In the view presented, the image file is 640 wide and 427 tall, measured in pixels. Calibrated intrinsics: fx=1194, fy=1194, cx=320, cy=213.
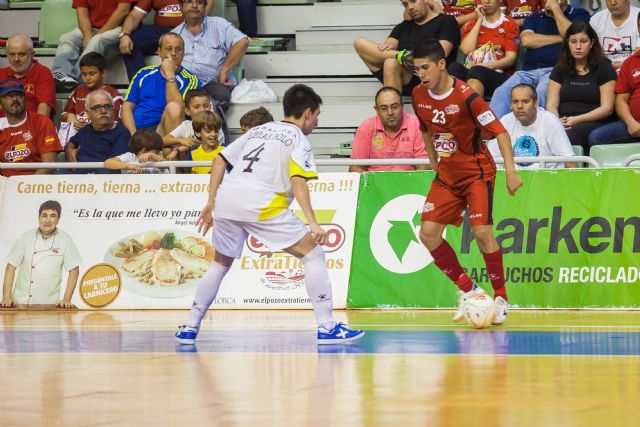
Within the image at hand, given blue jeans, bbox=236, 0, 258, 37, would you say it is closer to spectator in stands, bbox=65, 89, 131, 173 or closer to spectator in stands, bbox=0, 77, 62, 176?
spectator in stands, bbox=65, 89, 131, 173

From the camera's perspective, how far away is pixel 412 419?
5605mm

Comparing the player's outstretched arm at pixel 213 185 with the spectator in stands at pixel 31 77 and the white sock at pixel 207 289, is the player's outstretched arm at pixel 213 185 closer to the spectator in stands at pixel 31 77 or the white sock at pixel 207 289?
the white sock at pixel 207 289

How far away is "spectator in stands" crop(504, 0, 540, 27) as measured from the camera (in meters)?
15.9

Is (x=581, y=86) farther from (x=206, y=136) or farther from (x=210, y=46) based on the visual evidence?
(x=210, y=46)

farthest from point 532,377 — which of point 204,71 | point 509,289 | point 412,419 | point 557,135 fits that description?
point 204,71

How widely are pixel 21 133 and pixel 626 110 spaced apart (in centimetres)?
736

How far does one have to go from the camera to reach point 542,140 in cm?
1334

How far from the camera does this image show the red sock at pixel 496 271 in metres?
10.8

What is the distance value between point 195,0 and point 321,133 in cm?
248

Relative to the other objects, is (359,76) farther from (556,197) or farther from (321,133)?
(556,197)

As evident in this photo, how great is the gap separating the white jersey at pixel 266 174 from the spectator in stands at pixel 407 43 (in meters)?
6.21

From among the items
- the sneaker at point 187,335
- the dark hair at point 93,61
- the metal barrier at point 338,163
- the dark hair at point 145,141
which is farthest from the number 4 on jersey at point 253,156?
the dark hair at point 93,61

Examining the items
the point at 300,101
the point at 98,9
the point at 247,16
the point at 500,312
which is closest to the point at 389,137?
the point at 500,312

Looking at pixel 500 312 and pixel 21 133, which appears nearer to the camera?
pixel 500 312
